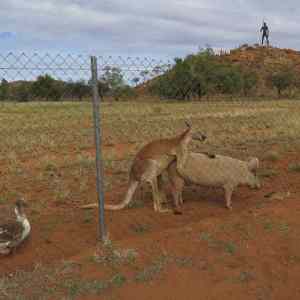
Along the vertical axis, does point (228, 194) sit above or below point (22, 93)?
below

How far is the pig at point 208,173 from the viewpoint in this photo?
25.3 feet

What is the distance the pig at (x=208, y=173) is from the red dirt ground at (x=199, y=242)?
0.98 feet

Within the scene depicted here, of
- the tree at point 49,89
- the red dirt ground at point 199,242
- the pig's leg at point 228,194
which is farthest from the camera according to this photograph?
the pig's leg at point 228,194

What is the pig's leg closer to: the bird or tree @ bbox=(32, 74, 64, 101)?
tree @ bbox=(32, 74, 64, 101)

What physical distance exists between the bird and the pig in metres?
2.41

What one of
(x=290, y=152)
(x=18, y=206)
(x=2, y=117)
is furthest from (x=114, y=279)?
(x=2, y=117)

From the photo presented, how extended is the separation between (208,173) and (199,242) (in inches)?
87.0

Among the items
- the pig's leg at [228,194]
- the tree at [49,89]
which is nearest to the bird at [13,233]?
the tree at [49,89]

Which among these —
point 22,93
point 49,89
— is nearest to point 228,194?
point 49,89

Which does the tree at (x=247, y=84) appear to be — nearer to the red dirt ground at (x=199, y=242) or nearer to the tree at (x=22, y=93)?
the red dirt ground at (x=199, y=242)

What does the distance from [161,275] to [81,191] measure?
4.28 meters

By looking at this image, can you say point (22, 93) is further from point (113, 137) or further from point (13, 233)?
point (113, 137)

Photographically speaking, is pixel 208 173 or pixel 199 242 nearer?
pixel 199 242

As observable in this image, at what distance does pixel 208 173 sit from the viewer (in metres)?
7.73
